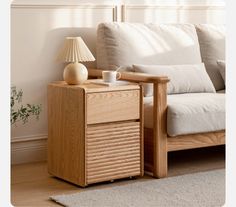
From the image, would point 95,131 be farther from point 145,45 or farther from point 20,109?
point 145,45

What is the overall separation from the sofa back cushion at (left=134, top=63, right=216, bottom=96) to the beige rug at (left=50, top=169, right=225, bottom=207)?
70 centimetres

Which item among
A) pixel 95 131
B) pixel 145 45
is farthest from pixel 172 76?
pixel 95 131

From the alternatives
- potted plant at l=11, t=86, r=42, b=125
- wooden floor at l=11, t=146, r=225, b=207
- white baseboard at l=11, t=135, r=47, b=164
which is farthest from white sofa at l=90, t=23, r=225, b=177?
white baseboard at l=11, t=135, r=47, b=164

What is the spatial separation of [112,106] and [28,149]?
0.92 meters

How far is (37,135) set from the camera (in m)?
3.80

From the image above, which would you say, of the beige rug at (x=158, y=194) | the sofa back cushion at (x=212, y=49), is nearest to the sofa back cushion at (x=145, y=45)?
the sofa back cushion at (x=212, y=49)

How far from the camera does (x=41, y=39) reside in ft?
12.3

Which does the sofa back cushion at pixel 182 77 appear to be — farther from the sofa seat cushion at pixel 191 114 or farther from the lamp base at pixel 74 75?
the lamp base at pixel 74 75

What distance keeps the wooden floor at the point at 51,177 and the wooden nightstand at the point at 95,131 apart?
78 millimetres

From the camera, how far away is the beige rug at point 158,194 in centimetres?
274

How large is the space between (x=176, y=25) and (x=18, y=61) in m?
1.25

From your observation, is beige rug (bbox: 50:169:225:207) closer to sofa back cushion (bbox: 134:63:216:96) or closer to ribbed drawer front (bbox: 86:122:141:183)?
ribbed drawer front (bbox: 86:122:141:183)
